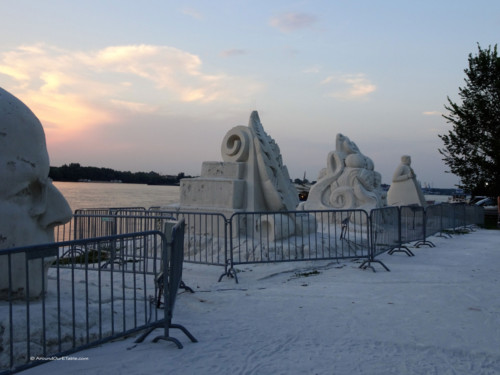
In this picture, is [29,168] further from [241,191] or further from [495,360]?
[241,191]

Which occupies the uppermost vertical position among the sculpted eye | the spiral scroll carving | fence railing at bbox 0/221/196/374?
the spiral scroll carving

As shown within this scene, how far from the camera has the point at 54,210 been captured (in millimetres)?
4266

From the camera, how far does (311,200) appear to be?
15586 millimetres

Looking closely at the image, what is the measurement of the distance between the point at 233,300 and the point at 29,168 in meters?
3.00

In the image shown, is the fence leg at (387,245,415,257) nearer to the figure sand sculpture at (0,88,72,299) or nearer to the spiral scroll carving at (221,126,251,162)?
the spiral scroll carving at (221,126,251,162)

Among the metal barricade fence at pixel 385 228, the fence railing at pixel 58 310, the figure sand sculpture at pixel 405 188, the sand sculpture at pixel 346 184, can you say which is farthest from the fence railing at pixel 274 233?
the figure sand sculpture at pixel 405 188

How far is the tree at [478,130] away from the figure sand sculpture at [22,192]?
2291cm

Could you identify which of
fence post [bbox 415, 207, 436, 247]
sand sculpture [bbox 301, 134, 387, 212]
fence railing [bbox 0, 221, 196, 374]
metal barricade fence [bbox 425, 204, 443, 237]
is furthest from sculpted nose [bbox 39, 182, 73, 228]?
sand sculpture [bbox 301, 134, 387, 212]

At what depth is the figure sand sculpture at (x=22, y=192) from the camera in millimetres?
3814

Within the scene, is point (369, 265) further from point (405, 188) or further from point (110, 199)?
point (110, 199)

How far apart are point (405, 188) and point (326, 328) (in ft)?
49.7

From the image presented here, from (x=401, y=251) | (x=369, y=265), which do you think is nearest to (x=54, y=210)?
(x=369, y=265)

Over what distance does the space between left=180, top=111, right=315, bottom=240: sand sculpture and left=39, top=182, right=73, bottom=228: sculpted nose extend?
20.6ft

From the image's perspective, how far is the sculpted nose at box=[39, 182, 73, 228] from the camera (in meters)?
4.21
